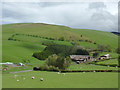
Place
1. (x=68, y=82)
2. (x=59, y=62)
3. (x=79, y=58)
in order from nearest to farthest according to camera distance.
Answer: (x=68, y=82) → (x=59, y=62) → (x=79, y=58)

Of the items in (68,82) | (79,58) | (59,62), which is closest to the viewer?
(68,82)

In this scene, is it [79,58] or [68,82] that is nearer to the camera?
[68,82]

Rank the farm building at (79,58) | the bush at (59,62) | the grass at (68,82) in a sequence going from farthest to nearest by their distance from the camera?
the farm building at (79,58), the bush at (59,62), the grass at (68,82)

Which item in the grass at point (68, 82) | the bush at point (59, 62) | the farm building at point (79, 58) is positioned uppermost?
the grass at point (68, 82)

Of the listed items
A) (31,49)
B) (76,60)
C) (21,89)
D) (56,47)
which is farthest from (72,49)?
(21,89)

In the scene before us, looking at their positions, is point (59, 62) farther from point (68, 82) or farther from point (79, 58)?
point (79, 58)

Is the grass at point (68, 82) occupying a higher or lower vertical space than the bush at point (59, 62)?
higher

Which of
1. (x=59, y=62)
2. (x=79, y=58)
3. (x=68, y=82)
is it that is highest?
(x=68, y=82)

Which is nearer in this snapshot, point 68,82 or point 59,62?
point 68,82

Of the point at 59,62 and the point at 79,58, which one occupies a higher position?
the point at 59,62

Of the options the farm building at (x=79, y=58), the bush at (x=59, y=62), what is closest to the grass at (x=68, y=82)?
the bush at (x=59, y=62)

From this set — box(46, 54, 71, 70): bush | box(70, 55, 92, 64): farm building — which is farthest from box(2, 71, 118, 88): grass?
box(70, 55, 92, 64): farm building

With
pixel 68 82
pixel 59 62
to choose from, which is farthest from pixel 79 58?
pixel 68 82

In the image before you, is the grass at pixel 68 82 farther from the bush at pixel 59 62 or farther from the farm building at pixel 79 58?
the farm building at pixel 79 58
